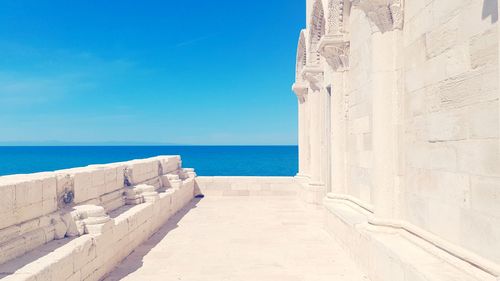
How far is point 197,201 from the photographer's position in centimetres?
1426

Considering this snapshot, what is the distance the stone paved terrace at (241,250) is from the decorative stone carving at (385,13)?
374cm

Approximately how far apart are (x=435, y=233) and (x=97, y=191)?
5832 mm

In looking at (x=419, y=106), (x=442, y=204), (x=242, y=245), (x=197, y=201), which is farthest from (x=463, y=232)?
(x=197, y=201)

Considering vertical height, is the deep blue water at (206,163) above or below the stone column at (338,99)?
below

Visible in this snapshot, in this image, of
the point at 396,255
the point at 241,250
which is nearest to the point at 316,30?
the point at 241,250

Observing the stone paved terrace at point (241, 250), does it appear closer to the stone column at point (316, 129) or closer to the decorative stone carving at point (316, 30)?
the stone column at point (316, 129)

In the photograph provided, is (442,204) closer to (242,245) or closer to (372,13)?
(372,13)

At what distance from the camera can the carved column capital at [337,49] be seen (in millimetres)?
8031

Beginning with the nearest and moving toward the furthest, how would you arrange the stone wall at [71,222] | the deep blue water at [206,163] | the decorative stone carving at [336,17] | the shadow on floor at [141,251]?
the stone wall at [71,222]
the shadow on floor at [141,251]
the decorative stone carving at [336,17]
the deep blue water at [206,163]

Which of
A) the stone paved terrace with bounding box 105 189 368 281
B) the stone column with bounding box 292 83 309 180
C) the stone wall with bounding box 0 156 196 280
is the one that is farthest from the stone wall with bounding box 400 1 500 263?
the stone column with bounding box 292 83 309 180

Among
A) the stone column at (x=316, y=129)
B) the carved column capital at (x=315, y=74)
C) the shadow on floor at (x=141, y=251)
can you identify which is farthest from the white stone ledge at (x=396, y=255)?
the carved column capital at (x=315, y=74)

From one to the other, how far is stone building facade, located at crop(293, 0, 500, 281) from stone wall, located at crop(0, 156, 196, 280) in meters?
3.97

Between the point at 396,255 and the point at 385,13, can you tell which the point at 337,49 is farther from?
the point at 396,255

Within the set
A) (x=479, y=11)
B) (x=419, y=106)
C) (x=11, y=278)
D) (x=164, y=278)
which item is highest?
(x=479, y=11)
